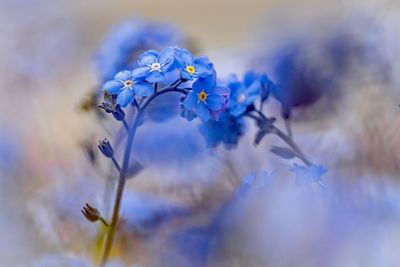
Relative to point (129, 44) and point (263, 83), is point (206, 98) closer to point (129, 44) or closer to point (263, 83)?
point (263, 83)

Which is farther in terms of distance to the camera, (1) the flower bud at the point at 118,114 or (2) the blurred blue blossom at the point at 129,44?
(2) the blurred blue blossom at the point at 129,44

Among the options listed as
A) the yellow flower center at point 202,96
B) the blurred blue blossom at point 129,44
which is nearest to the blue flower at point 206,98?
the yellow flower center at point 202,96

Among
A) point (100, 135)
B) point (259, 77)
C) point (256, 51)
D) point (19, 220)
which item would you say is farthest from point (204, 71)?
point (256, 51)

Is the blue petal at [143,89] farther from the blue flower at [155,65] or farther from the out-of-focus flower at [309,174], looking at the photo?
the out-of-focus flower at [309,174]

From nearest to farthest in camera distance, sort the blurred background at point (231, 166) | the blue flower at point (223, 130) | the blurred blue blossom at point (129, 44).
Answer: the blurred background at point (231, 166) → the blue flower at point (223, 130) → the blurred blue blossom at point (129, 44)

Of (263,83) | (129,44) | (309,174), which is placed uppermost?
(129,44)

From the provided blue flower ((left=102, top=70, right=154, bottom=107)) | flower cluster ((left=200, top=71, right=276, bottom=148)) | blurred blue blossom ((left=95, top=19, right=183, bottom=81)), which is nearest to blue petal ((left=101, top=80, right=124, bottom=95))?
blue flower ((left=102, top=70, right=154, bottom=107))

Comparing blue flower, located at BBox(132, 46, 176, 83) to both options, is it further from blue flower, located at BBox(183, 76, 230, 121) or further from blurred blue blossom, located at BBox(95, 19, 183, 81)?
blurred blue blossom, located at BBox(95, 19, 183, 81)

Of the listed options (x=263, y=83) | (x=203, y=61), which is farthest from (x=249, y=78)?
(x=203, y=61)
